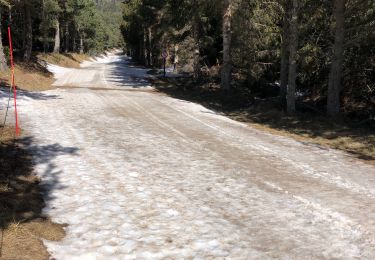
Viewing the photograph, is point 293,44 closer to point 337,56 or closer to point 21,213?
point 337,56

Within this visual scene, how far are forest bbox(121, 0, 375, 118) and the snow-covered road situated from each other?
5.79 meters

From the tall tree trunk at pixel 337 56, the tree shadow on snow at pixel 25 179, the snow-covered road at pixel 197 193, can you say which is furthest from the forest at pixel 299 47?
the tree shadow on snow at pixel 25 179

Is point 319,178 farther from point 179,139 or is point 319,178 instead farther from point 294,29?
point 294,29

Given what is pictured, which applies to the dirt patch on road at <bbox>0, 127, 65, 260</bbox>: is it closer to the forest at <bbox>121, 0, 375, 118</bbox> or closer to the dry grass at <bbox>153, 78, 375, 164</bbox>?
the dry grass at <bbox>153, 78, 375, 164</bbox>

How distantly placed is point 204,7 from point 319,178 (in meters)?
18.9

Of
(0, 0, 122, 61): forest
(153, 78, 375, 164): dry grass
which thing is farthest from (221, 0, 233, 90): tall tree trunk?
(0, 0, 122, 61): forest

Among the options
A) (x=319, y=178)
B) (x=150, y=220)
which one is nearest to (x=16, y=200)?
(x=150, y=220)

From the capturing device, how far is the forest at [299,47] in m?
17.4

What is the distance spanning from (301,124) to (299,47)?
24.0 feet

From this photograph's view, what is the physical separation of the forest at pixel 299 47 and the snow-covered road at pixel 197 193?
19.0 feet

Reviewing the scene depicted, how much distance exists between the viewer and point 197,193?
800 cm

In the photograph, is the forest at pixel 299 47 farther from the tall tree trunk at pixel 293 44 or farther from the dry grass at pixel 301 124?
the dry grass at pixel 301 124

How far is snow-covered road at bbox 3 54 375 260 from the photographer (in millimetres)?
5879

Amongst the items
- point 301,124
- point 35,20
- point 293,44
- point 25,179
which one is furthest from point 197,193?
point 35,20
